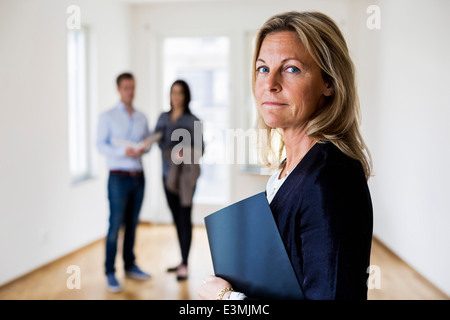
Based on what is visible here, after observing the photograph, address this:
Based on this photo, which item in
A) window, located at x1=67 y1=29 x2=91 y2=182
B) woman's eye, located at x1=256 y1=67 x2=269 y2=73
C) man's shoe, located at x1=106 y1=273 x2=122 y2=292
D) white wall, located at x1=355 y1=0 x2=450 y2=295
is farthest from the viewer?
window, located at x1=67 y1=29 x2=91 y2=182

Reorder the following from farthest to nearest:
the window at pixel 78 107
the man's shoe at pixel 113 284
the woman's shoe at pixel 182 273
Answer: the window at pixel 78 107
the woman's shoe at pixel 182 273
the man's shoe at pixel 113 284

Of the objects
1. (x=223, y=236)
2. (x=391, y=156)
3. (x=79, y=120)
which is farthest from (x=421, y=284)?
(x=79, y=120)

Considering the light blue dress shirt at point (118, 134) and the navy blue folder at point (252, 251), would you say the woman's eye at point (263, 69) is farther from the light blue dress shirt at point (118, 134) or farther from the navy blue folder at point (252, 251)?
the light blue dress shirt at point (118, 134)

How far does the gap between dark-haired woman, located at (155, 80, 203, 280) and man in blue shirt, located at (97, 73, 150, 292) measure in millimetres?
165

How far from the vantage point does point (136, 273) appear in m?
2.96

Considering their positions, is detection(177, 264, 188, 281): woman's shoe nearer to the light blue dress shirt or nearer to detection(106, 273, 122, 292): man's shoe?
detection(106, 273, 122, 292): man's shoe

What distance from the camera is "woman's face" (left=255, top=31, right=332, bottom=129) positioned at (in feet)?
2.22

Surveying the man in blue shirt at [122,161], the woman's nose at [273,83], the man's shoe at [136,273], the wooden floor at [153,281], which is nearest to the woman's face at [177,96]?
the man in blue shirt at [122,161]

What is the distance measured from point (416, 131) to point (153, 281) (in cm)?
192

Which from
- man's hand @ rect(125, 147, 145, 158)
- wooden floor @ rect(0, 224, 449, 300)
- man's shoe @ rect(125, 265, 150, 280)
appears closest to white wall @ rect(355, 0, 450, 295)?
wooden floor @ rect(0, 224, 449, 300)

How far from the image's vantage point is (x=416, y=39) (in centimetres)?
264

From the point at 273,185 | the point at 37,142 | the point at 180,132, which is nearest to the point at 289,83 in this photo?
the point at 273,185

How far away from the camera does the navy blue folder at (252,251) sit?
0.68m

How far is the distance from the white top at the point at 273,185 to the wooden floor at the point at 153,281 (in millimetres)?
1594
